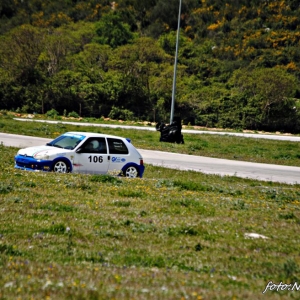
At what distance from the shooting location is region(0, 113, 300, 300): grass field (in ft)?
17.4

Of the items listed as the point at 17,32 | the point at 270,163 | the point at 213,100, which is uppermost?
the point at 17,32

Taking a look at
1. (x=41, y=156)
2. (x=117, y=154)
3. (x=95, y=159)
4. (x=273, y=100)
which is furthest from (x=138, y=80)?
(x=41, y=156)

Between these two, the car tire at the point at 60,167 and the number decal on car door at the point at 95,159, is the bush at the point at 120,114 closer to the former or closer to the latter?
the number decal on car door at the point at 95,159

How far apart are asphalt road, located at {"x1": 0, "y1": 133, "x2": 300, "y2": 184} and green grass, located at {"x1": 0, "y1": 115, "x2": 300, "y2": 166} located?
2.85 m

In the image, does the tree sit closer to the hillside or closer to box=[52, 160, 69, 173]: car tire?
the hillside

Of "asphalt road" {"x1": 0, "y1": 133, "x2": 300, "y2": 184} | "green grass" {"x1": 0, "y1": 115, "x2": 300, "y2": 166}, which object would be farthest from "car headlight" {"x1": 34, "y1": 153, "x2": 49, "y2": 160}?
"green grass" {"x1": 0, "y1": 115, "x2": 300, "y2": 166}

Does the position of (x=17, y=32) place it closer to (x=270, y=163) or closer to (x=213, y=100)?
(x=213, y=100)

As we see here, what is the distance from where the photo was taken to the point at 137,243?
7.48m

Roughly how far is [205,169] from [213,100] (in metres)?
39.0

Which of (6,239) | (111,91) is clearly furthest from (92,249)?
(111,91)

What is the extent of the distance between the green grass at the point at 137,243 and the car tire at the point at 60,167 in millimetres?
3067

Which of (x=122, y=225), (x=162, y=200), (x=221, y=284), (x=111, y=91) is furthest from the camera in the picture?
(x=111, y=91)

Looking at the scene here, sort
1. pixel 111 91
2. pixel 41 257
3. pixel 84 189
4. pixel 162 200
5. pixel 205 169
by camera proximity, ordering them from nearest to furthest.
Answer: pixel 41 257, pixel 162 200, pixel 84 189, pixel 205 169, pixel 111 91

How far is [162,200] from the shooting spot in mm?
11422
